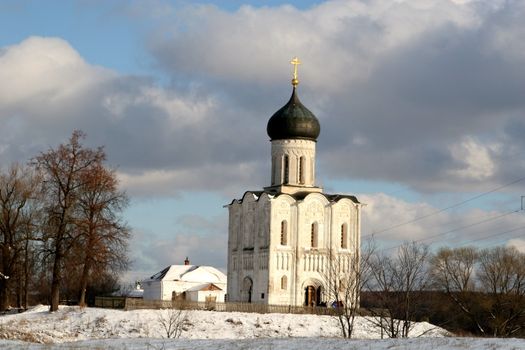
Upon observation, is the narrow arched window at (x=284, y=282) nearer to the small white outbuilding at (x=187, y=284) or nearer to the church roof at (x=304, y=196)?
the church roof at (x=304, y=196)

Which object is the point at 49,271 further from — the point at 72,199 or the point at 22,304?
the point at 22,304

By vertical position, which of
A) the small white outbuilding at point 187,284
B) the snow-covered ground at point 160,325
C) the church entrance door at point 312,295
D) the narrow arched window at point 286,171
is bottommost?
the snow-covered ground at point 160,325

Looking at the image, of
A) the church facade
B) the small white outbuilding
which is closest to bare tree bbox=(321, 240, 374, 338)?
the church facade

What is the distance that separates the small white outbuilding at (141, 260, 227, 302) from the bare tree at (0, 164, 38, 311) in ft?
84.2

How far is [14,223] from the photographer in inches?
2200

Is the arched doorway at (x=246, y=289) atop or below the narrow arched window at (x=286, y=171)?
below

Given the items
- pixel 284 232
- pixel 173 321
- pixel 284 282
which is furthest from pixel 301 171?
pixel 173 321

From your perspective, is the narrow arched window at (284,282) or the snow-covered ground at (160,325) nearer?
the snow-covered ground at (160,325)

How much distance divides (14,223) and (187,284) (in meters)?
31.2

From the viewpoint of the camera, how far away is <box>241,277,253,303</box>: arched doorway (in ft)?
207

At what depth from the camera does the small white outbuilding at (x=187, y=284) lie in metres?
82.3

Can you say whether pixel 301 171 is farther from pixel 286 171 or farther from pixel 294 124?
pixel 294 124

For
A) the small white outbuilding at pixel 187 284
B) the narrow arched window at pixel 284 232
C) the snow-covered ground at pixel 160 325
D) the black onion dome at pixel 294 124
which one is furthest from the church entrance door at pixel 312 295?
the small white outbuilding at pixel 187 284

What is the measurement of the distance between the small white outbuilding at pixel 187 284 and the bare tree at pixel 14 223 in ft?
84.2
